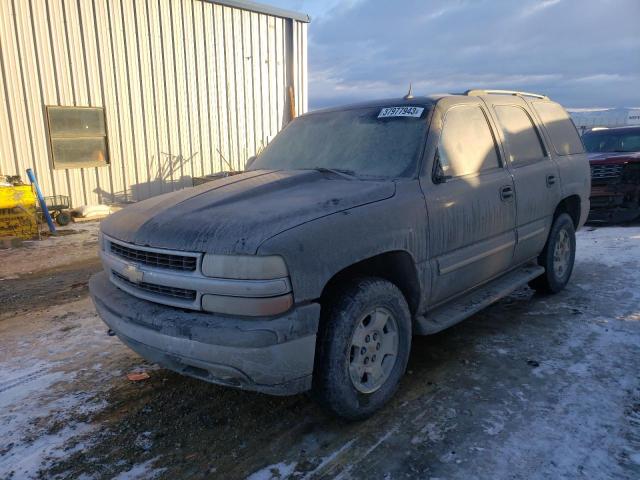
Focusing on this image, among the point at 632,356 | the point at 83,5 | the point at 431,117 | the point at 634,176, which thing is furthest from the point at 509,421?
the point at 83,5

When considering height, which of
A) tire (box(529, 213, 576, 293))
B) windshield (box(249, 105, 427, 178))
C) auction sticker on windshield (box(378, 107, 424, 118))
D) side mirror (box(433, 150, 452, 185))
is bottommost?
tire (box(529, 213, 576, 293))

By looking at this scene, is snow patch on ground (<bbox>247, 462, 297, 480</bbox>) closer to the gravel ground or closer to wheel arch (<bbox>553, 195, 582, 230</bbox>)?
the gravel ground

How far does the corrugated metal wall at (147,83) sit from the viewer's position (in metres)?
9.62

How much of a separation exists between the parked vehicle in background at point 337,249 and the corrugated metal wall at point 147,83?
7.84 meters

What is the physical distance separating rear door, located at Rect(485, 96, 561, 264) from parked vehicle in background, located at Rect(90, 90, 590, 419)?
22 mm

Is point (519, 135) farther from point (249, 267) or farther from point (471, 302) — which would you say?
point (249, 267)

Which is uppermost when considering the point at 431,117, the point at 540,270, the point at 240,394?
the point at 431,117

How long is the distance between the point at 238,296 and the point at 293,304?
0.88ft

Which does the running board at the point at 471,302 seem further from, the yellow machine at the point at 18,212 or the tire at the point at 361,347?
the yellow machine at the point at 18,212

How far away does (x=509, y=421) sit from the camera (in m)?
2.77

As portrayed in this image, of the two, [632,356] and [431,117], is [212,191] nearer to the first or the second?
[431,117]

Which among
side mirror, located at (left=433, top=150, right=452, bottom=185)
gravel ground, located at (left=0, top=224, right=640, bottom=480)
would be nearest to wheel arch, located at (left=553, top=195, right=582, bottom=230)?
gravel ground, located at (left=0, top=224, right=640, bottom=480)

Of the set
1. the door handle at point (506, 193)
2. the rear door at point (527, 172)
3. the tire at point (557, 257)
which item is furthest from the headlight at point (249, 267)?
the tire at point (557, 257)

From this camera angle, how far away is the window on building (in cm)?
1011
